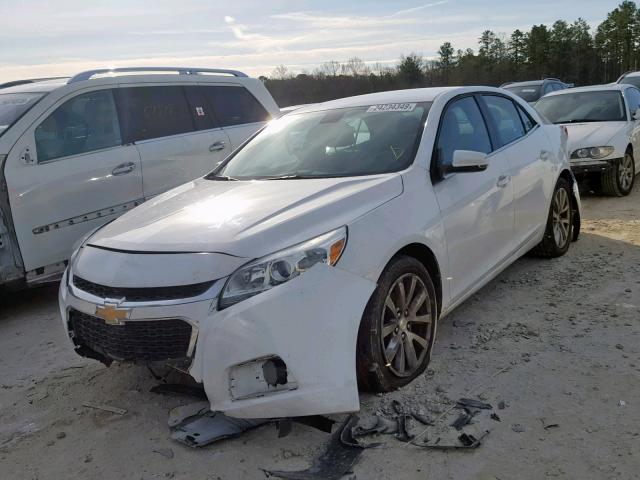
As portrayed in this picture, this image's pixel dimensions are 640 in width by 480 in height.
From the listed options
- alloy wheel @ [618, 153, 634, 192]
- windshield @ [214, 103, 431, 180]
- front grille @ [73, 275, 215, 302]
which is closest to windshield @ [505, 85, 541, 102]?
alloy wheel @ [618, 153, 634, 192]

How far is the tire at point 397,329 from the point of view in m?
3.04

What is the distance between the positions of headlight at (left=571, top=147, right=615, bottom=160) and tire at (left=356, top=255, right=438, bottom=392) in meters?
5.73

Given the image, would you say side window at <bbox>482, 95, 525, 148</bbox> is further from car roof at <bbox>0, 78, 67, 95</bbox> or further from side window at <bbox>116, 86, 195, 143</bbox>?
car roof at <bbox>0, 78, 67, 95</bbox>

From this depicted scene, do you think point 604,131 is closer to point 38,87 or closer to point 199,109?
point 199,109

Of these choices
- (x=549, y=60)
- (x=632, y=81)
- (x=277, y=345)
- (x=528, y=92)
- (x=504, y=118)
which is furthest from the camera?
(x=549, y=60)

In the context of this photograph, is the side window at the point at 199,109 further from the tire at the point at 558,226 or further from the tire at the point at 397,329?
the tire at the point at 397,329

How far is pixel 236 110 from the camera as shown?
6.97 meters

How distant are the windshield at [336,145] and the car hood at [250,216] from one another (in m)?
0.21

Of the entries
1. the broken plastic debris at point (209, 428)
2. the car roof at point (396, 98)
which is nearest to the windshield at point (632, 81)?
the car roof at point (396, 98)

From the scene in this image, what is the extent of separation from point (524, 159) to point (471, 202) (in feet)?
3.81

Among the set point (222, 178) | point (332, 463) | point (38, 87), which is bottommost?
point (332, 463)

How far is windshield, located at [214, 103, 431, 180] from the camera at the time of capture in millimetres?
3807

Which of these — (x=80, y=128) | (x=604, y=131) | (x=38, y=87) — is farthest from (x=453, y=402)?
(x=604, y=131)

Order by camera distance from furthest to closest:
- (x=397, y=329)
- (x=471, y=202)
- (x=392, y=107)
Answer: (x=392, y=107)
(x=471, y=202)
(x=397, y=329)
